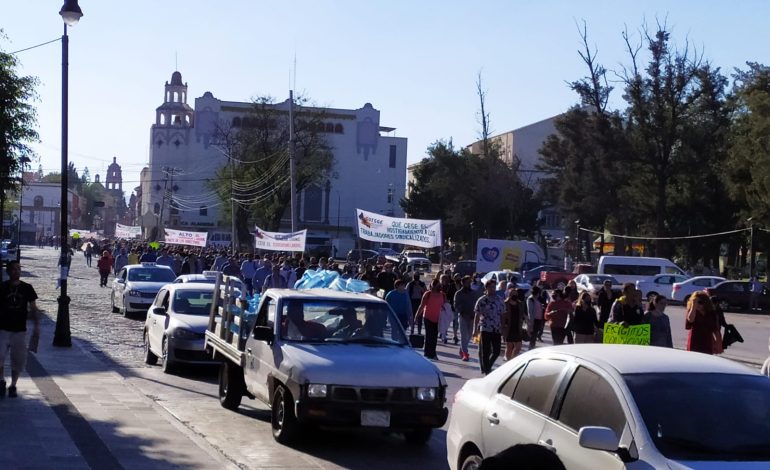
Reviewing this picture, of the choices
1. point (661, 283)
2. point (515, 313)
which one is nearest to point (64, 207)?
point (515, 313)

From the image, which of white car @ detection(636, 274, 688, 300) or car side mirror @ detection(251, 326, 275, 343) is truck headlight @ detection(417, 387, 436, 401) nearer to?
car side mirror @ detection(251, 326, 275, 343)

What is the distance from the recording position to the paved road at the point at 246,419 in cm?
1034

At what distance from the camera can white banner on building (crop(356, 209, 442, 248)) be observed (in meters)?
32.6

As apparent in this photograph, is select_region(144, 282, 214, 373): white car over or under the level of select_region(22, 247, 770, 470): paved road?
over

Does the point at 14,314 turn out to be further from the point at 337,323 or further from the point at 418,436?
the point at 418,436

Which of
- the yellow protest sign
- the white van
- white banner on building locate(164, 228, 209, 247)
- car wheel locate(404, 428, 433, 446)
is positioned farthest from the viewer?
white banner on building locate(164, 228, 209, 247)

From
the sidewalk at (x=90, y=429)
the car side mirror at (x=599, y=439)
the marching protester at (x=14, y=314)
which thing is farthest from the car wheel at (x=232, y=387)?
the car side mirror at (x=599, y=439)

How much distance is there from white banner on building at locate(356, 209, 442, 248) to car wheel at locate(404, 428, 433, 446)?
66.4ft

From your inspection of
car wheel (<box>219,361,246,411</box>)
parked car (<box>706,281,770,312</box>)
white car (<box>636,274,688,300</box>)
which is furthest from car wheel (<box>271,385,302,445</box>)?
white car (<box>636,274,688,300</box>)

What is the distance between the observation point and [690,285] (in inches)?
1943

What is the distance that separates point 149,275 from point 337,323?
19.7 meters

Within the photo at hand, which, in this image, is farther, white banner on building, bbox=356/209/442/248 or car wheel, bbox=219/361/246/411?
white banner on building, bbox=356/209/442/248

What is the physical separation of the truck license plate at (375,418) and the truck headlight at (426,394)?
399 mm

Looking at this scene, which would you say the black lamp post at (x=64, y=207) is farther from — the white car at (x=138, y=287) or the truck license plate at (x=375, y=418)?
the truck license plate at (x=375, y=418)
